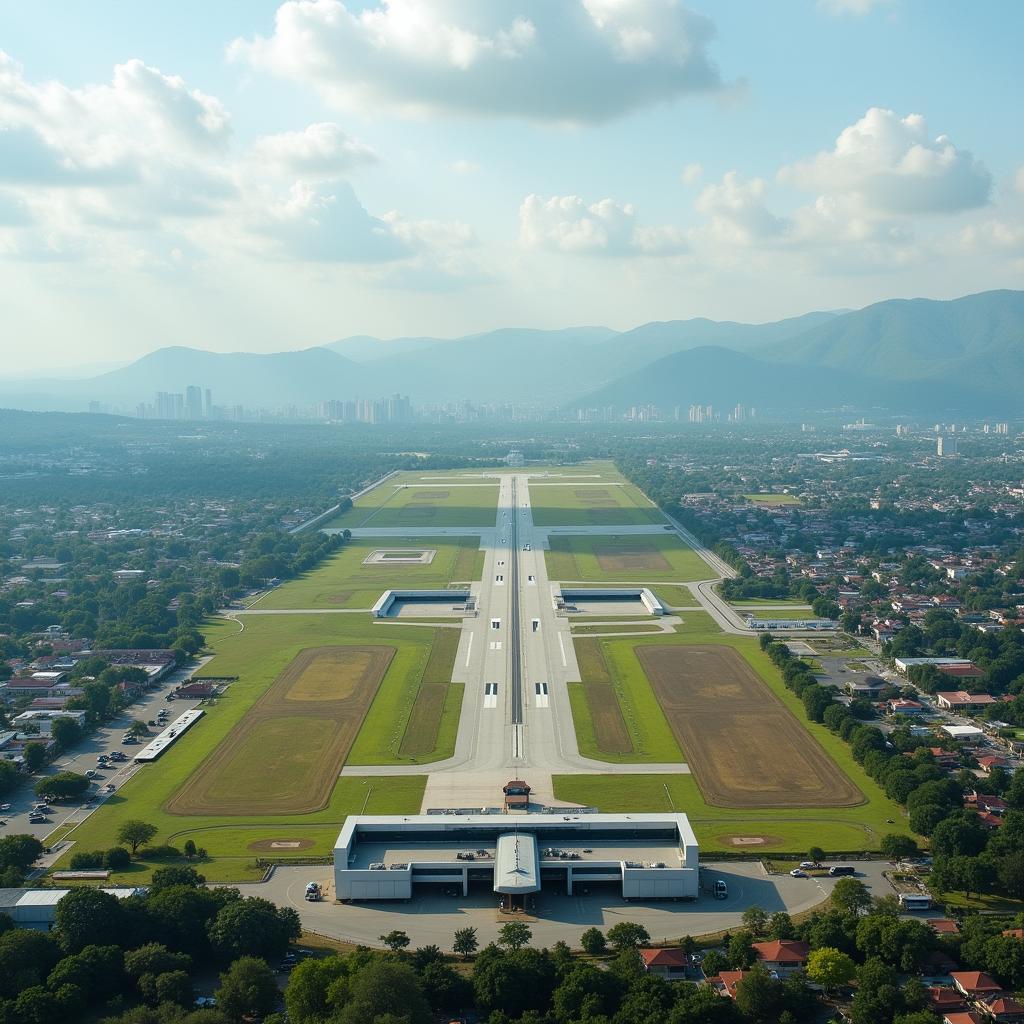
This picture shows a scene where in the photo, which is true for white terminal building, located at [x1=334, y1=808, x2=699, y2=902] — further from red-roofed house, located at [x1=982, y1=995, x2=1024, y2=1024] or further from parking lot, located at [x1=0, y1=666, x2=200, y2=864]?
parking lot, located at [x1=0, y1=666, x2=200, y2=864]

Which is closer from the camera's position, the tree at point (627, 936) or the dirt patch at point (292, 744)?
the tree at point (627, 936)

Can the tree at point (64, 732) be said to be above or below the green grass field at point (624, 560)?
below

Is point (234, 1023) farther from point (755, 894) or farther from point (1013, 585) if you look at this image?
point (1013, 585)

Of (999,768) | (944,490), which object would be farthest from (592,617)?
(944,490)

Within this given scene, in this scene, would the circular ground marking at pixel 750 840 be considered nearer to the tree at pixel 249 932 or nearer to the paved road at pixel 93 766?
the tree at pixel 249 932

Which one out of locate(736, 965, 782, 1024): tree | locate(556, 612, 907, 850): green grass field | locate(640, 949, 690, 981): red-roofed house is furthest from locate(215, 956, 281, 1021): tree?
A: locate(556, 612, 907, 850): green grass field

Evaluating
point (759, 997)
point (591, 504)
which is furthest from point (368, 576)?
point (759, 997)

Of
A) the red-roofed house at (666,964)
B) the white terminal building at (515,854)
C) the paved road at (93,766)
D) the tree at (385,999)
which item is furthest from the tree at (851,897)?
the paved road at (93,766)
